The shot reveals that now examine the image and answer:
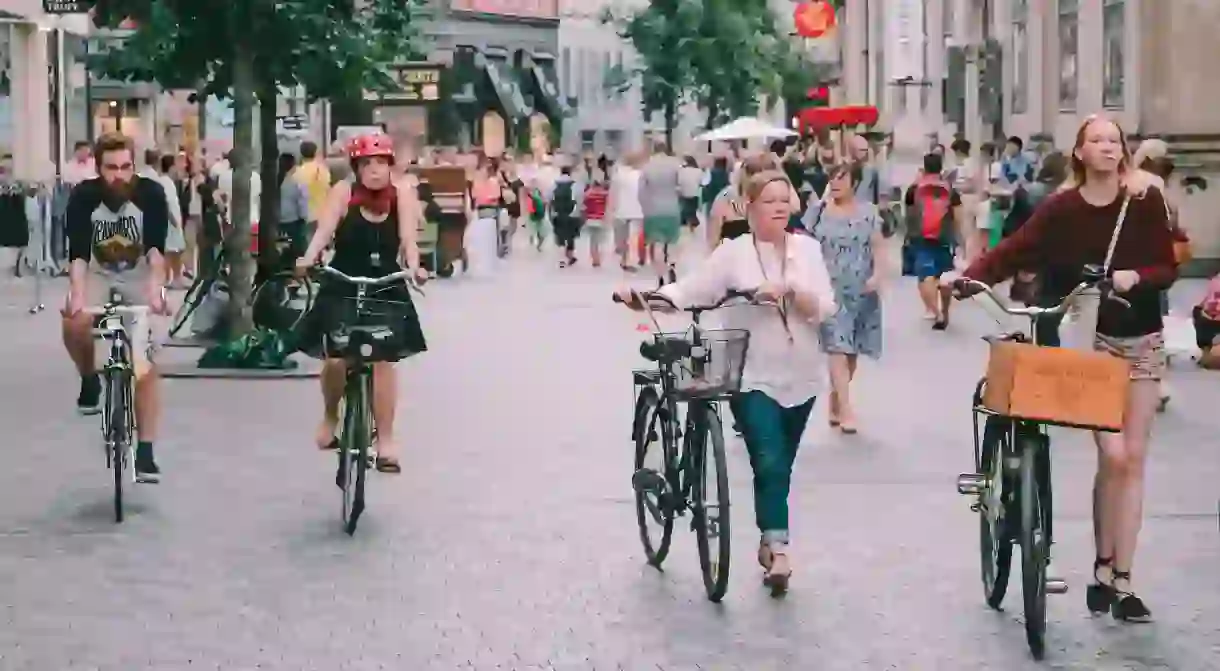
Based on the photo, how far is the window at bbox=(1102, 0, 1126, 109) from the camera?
3478cm

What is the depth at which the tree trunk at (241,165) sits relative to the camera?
20656 millimetres

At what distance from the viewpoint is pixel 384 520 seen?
39.2 ft

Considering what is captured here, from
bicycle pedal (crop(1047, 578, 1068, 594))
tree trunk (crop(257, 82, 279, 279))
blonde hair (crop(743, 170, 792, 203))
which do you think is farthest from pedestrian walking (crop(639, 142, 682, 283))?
bicycle pedal (crop(1047, 578, 1068, 594))

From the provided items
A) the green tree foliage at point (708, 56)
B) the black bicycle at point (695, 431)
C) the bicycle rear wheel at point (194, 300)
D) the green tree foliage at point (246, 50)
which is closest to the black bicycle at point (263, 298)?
the bicycle rear wheel at point (194, 300)

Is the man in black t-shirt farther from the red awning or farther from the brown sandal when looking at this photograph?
the red awning

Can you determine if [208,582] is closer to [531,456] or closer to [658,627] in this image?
[658,627]

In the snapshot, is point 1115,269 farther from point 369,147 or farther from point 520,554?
point 369,147

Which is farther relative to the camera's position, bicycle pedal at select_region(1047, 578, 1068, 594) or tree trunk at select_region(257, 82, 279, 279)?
tree trunk at select_region(257, 82, 279, 279)

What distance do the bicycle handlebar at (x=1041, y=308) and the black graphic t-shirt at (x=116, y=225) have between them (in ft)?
15.9

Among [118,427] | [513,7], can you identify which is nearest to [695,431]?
[118,427]

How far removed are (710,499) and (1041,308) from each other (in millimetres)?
1452

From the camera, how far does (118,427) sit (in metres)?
11.9

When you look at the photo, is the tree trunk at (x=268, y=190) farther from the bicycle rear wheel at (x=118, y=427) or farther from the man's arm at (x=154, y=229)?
the bicycle rear wheel at (x=118, y=427)

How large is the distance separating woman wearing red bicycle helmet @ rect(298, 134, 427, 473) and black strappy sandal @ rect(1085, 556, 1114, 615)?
11.8 ft
